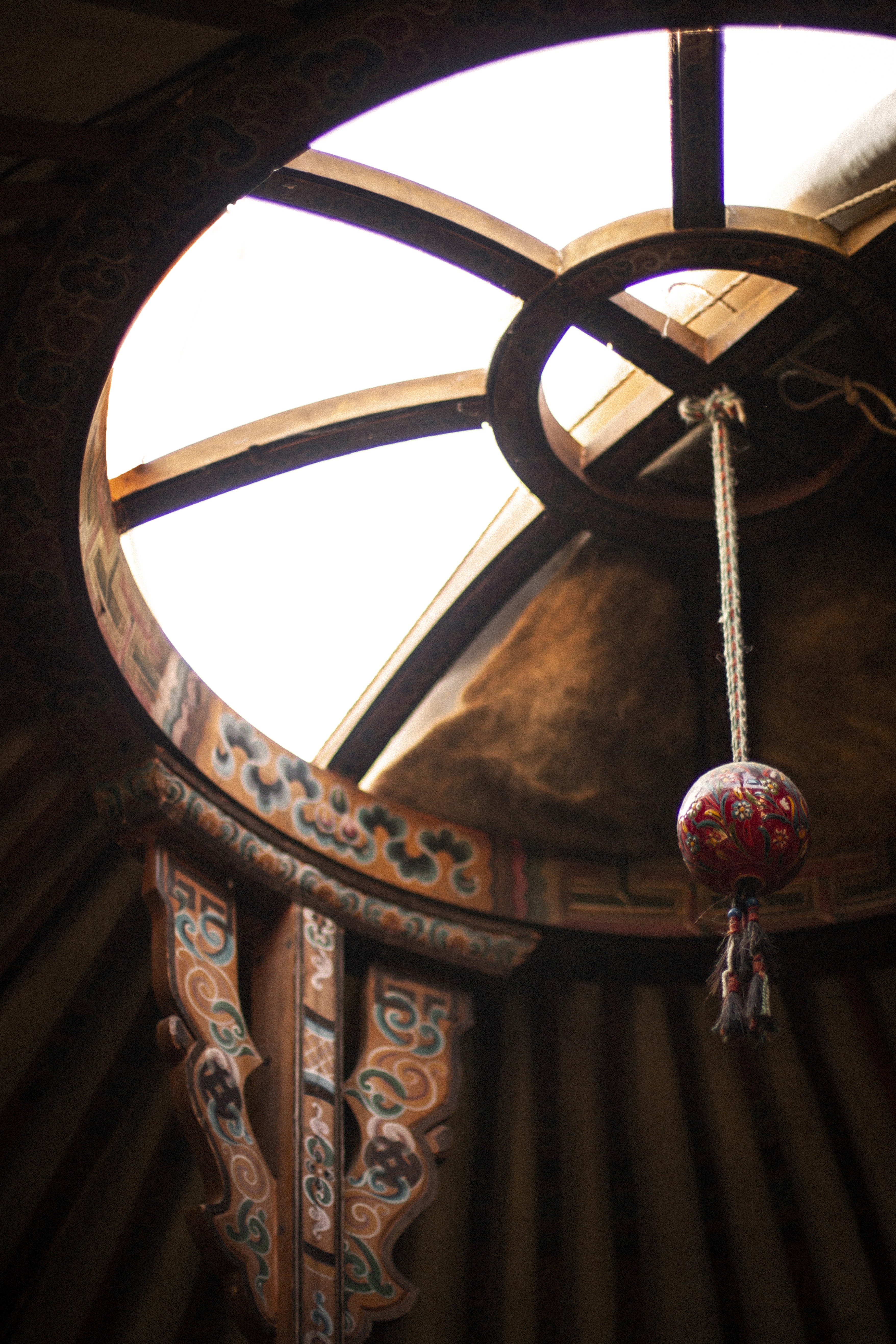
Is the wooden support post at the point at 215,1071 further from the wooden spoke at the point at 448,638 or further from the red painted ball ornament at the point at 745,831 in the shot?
the red painted ball ornament at the point at 745,831

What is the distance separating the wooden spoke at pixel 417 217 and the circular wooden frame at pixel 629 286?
0.25 ft

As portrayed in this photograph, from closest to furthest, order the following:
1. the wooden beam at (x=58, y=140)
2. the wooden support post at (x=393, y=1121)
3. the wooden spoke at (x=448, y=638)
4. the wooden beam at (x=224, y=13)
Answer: the wooden beam at (x=224, y=13)
the wooden beam at (x=58, y=140)
the wooden support post at (x=393, y=1121)
the wooden spoke at (x=448, y=638)

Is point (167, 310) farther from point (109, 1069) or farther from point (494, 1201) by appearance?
point (494, 1201)

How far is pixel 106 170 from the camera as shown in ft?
8.52

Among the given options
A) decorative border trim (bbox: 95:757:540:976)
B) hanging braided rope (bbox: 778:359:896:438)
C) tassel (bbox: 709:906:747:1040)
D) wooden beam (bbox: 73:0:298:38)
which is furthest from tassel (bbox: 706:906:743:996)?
wooden beam (bbox: 73:0:298:38)

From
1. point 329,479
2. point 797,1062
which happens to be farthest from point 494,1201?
point 329,479

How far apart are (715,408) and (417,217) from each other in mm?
888

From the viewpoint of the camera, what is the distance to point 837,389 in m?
3.47

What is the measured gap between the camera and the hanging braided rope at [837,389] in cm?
343

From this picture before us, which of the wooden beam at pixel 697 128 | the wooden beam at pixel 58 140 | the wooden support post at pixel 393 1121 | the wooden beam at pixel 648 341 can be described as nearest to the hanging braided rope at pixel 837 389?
the wooden beam at pixel 648 341

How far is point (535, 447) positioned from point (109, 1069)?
2.08 metres

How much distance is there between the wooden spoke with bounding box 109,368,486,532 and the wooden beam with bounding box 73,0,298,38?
1.16 meters

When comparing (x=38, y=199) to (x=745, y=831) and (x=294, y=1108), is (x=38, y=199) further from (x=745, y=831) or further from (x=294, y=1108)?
(x=294, y=1108)

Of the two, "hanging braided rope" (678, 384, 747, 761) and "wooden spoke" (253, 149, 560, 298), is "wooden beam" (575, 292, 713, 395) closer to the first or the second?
"hanging braided rope" (678, 384, 747, 761)
